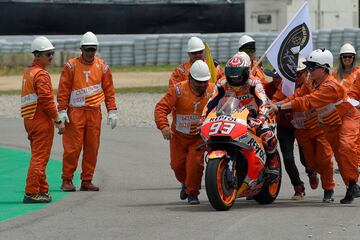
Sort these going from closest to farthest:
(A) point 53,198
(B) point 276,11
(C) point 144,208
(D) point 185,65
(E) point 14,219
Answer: (E) point 14,219 → (C) point 144,208 → (A) point 53,198 → (D) point 185,65 → (B) point 276,11

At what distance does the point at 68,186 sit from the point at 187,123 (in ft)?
A: 6.33

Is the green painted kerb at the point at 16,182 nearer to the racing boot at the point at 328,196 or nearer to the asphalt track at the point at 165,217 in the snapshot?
the asphalt track at the point at 165,217

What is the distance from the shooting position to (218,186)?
35.9 feet

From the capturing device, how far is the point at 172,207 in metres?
→ 11.9

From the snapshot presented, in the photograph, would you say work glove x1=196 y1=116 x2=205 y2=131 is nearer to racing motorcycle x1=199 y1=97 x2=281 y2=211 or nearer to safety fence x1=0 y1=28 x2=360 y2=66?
racing motorcycle x1=199 y1=97 x2=281 y2=211

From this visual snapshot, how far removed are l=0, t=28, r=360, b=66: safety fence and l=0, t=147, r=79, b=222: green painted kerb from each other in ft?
82.4

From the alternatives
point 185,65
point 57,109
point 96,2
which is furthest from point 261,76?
point 96,2

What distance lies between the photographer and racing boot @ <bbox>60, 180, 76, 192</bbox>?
13.5m

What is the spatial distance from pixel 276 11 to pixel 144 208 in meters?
39.7

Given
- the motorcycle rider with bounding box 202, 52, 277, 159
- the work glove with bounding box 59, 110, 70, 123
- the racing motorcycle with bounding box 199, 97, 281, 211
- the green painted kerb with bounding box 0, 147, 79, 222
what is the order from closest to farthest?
the racing motorcycle with bounding box 199, 97, 281, 211
the motorcycle rider with bounding box 202, 52, 277, 159
the green painted kerb with bounding box 0, 147, 79, 222
the work glove with bounding box 59, 110, 70, 123

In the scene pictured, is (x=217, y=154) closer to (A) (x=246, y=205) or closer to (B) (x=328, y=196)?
(A) (x=246, y=205)

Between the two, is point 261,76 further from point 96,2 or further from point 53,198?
point 96,2

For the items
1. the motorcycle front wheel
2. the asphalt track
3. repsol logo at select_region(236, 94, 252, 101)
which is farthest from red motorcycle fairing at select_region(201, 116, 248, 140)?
the asphalt track

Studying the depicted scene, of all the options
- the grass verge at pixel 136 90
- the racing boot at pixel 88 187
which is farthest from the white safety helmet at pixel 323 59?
the grass verge at pixel 136 90
